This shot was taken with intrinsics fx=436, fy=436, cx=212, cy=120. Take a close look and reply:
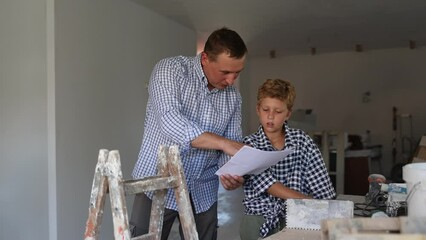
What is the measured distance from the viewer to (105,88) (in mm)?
4023

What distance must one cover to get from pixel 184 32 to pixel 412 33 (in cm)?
373

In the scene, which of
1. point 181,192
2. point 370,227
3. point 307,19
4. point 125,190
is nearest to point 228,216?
point 307,19

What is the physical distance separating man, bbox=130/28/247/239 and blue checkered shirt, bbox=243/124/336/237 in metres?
0.09

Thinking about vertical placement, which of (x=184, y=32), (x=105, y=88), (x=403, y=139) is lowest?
(x=403, y=139)

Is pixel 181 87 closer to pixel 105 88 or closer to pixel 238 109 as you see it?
pixel 238 109

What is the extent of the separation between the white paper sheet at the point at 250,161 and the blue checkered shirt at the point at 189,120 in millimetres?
179

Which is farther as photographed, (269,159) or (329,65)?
(329,65)

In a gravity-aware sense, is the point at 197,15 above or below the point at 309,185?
above

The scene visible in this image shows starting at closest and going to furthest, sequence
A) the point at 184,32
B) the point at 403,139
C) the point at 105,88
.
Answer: the point at 105,88
the point at 184,32
the point at 403,139

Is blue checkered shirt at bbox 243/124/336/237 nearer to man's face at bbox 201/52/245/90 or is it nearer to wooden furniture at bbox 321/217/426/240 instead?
man's face at bbox 201/52/245/90

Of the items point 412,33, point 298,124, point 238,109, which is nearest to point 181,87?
point 238,109

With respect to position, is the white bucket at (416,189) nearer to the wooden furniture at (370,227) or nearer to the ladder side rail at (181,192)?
the wooden furniture at (370,227)

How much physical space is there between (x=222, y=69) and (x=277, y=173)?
480 mm

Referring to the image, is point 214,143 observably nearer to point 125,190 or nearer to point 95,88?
point 125,190
